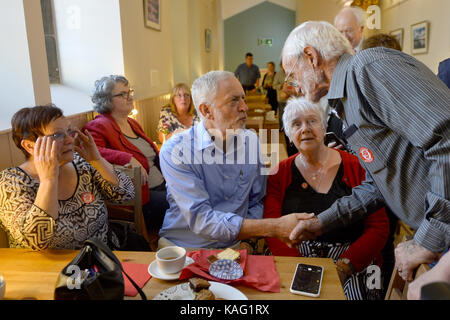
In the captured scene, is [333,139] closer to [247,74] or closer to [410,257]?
[410,257]

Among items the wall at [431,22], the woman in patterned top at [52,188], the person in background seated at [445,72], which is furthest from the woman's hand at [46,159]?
the wall at [431,22]

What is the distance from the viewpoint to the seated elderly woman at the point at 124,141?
2533 mm

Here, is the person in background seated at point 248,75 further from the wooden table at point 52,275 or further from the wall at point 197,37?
the wooden table at point 52,275

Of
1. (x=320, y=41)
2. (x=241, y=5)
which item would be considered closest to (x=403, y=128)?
(x=320, y=41)

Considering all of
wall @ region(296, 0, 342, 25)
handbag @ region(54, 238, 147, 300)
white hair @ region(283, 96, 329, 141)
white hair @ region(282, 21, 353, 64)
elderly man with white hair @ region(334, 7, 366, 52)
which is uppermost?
wall @ region(296, 0, 342, 25)

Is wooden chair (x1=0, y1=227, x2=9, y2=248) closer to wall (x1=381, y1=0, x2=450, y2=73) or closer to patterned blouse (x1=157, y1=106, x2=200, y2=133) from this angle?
patterned blouse (x1=157, y1=106, x2=200, y2=133)

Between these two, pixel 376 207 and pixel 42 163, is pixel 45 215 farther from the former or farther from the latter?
pixel 376 207

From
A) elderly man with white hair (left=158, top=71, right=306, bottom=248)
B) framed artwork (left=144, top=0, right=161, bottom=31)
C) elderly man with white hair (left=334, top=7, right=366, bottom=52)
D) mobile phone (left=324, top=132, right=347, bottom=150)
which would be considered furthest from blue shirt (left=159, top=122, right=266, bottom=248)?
framed artwork (left=144, top=0, right=161, bottom=31)

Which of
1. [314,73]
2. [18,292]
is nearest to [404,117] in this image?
[314,73]

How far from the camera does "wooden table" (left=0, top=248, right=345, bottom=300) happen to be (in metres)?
1.01

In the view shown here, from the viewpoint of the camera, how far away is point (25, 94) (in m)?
2.10

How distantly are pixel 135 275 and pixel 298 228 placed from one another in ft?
2.45

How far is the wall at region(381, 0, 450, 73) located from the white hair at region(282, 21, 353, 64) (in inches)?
181

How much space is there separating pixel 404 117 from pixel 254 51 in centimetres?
1212
